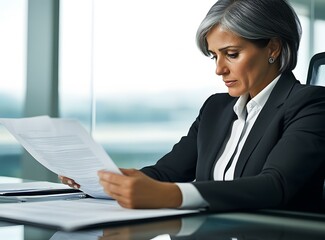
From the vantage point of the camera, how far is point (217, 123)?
176 centimetres

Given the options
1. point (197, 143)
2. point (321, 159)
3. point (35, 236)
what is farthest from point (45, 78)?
point (35, 236)

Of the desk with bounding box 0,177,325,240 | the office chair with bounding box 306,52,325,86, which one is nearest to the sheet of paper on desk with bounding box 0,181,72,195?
the desk with bounding box 0,177,325,240

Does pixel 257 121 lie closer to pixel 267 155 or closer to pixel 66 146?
pixel 267 155

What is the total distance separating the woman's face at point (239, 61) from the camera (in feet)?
5.37

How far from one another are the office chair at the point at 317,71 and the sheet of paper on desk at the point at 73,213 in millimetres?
1048

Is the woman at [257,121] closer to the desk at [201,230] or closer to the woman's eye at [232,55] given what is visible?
the woman's eye at [232,55]

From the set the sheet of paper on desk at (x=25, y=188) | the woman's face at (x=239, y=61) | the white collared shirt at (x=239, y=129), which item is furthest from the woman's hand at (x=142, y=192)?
the woman's face at (x=239, y=61)

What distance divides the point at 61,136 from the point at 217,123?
73 centimetres

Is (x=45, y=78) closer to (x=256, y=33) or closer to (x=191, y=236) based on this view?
(x=256, y=33)

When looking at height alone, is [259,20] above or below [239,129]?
above

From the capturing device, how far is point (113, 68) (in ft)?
16.4

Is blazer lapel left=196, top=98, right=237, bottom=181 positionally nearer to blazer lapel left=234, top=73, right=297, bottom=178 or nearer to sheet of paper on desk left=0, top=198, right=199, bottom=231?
blazer lapel left=234, top=73, right=297, bottom=178

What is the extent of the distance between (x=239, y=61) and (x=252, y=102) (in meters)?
0.12

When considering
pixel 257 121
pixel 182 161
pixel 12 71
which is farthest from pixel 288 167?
pixel 12 71
